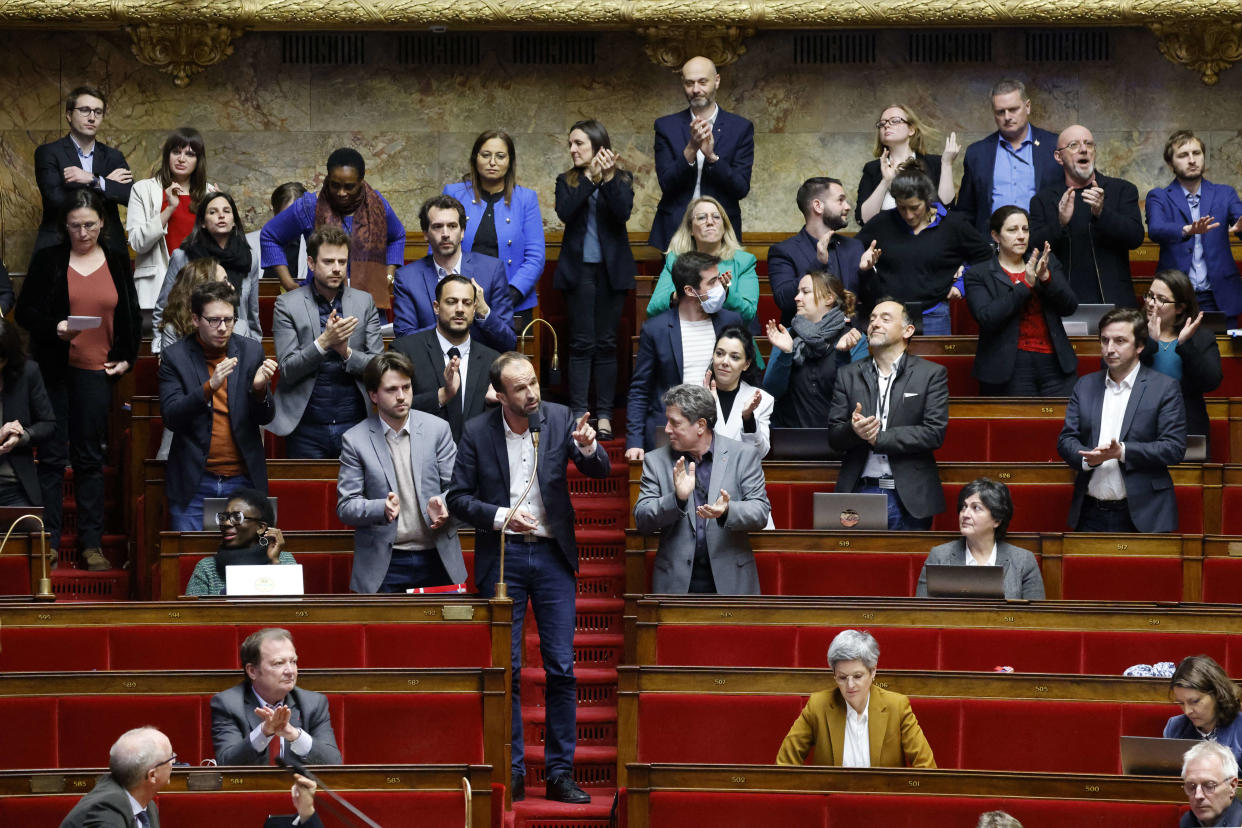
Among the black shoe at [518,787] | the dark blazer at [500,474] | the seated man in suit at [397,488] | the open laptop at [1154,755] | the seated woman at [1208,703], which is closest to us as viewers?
the open laptop at [1154,755]

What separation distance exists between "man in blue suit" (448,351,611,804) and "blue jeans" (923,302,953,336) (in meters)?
→ 2.07

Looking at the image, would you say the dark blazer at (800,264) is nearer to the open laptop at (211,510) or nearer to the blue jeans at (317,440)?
the blue jeans at (317,440)

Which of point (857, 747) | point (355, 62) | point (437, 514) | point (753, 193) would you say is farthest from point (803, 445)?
point (355, 62)

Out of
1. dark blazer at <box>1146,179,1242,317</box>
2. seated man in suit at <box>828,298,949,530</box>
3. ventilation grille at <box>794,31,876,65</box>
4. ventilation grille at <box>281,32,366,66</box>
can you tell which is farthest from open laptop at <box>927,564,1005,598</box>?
ventilation grille at <box>281,32,366,66</box>

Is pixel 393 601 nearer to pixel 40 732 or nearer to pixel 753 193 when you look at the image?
pixel 40 732

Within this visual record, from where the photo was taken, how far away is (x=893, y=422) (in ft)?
19.6

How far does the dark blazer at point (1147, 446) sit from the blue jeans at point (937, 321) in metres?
1.28

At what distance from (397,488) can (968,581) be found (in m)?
1.55

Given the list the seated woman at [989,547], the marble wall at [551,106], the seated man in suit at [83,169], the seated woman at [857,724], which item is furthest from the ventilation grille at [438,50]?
the seated woman at [857,724]

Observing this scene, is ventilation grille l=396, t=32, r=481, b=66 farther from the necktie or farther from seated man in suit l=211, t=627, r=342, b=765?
seated man in suit l=211, t=627, r=342, b=765

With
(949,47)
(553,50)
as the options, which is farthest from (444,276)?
(949,47)

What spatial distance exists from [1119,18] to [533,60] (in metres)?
2.49

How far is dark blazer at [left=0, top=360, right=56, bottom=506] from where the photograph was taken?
20.2 feet

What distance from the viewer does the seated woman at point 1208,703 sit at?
15.0 ft
